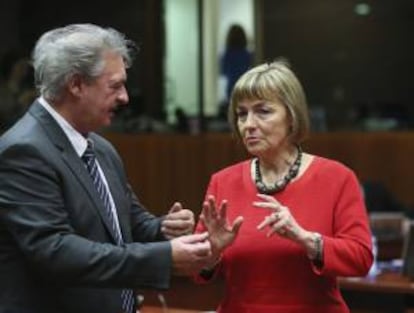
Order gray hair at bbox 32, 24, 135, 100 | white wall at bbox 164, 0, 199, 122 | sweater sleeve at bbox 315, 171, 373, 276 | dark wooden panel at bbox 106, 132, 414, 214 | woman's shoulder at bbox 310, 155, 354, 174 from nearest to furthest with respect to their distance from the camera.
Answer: gray hair at bbox 32, 24, 135, 100 → sweater sleeve at bbox 315, 171, 373, 276 → woman's shoulder at bbox 310, 155, 354, 174 → dark wooden panel at bbox 106, 132, 414, 214 → white wall at bbox 164, 0, 199, 122

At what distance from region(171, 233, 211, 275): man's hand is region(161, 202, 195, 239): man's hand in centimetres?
36

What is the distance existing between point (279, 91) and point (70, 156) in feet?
2.12

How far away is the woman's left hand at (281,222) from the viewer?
102 inches

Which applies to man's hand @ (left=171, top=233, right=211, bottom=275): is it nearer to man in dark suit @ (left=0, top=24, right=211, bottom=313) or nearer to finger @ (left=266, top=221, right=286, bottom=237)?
man in dark suit @ (left=0, top=24, right=211, bottom=313)

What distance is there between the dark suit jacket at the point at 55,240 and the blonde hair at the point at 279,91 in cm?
55

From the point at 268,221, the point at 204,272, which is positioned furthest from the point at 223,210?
the point at 204,272

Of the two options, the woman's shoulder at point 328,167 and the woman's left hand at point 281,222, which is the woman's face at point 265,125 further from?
the woman's left hand at point 281,222

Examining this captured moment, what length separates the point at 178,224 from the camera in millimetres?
2898

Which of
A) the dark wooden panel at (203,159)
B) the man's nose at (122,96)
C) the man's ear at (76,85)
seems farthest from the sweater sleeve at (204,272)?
the dark wooden panel at (203,159)

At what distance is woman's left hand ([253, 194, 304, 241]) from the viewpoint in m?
2.60

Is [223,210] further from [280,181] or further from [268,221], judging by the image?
[280,181]

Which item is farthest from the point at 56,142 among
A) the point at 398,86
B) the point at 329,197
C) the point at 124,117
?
the point at 398,86

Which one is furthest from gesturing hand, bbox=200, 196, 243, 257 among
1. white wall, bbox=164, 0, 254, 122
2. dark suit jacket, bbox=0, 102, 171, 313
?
white wall, bbox=164, 0, 254, 122

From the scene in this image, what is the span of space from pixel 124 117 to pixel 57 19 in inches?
42.7
